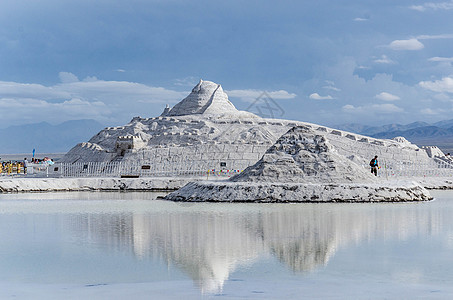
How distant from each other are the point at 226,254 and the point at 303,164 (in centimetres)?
1178

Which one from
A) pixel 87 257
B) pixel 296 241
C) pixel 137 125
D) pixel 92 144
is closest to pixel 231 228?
pixel 296 241

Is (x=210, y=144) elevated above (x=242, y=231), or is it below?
above

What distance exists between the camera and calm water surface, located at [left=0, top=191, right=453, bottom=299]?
23.3ft

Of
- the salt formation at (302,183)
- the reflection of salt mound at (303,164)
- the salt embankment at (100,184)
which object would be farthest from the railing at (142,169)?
the salt formation at (302,183)

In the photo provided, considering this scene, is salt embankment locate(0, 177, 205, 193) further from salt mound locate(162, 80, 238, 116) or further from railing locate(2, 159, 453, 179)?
salt mound locate(162, 80, 238, 116)

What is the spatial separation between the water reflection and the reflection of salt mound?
8.02 ft

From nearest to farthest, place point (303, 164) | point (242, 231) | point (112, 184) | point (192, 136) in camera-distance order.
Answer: point (242, 231)
point (303, 164)
point (112, 184)
point (192, 136)

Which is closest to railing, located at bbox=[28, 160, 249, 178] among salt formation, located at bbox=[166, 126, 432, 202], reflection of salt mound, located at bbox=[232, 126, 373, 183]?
reflection of salt mound, located at bbox=[232, 126, 373, 183]

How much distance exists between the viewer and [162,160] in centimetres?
3875

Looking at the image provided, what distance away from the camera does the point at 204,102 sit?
53.0 meters

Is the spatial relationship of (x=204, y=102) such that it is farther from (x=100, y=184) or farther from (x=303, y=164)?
(x=303, y=164)

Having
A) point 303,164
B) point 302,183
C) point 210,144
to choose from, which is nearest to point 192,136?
point 210,144

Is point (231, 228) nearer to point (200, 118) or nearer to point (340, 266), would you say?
point (340, 266)

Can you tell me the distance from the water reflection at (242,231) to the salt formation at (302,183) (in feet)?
4.18
